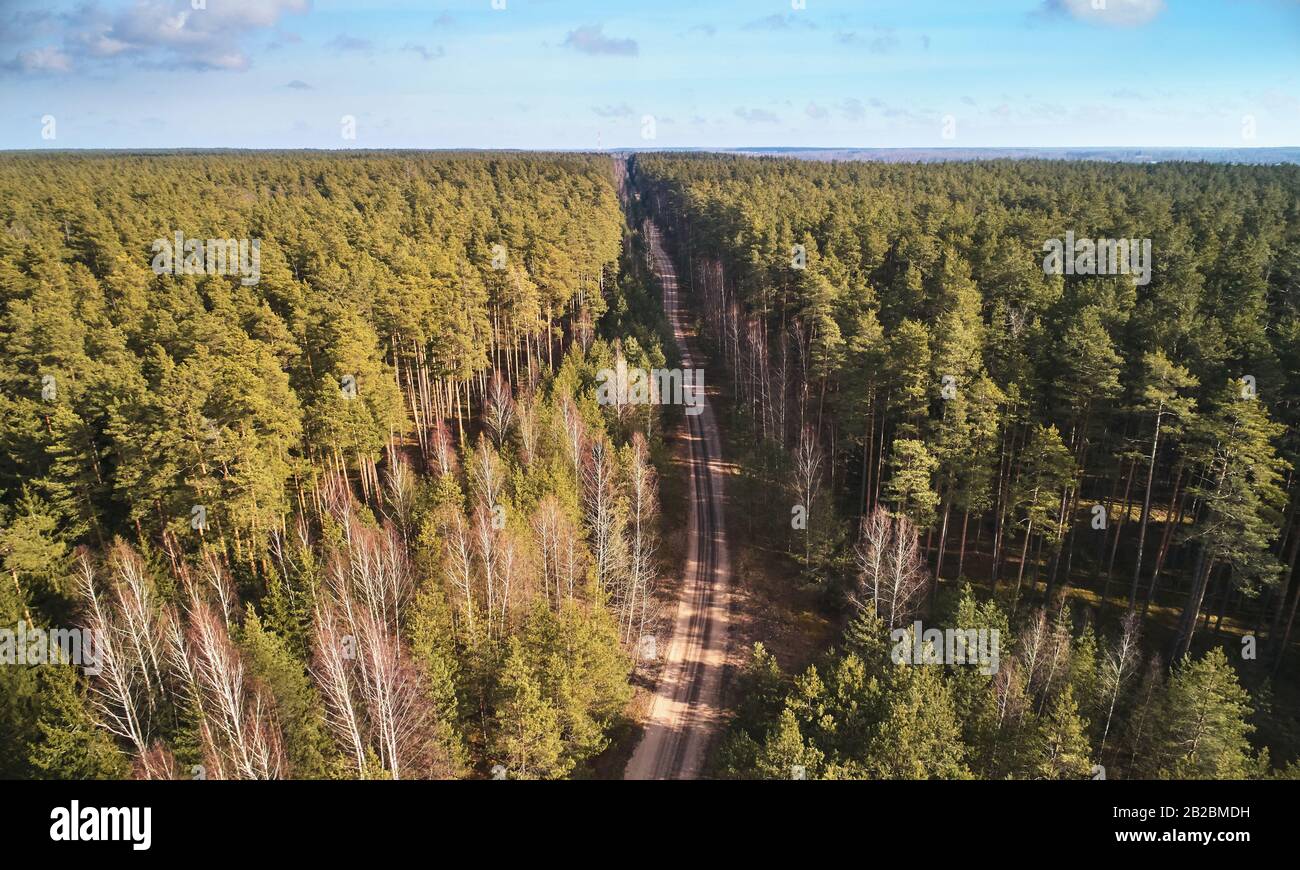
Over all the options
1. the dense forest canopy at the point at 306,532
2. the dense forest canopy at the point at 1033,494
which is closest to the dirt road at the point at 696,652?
the dense forest canopy at the point at 306,532

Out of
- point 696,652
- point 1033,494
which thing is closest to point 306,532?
point 696,652

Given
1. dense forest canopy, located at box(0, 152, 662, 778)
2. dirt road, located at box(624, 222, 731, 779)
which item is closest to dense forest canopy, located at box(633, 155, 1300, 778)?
dirt road, located at box(624, 222, 731, 779)

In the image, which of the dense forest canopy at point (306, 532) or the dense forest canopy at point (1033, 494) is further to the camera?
the dense forest canopy at point (1033, 494)

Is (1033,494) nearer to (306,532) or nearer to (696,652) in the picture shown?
(696,652)

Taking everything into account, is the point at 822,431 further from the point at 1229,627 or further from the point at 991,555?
the point at 1229,627

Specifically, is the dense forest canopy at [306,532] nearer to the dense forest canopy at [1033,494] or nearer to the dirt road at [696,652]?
the dirt road at [696,652]
